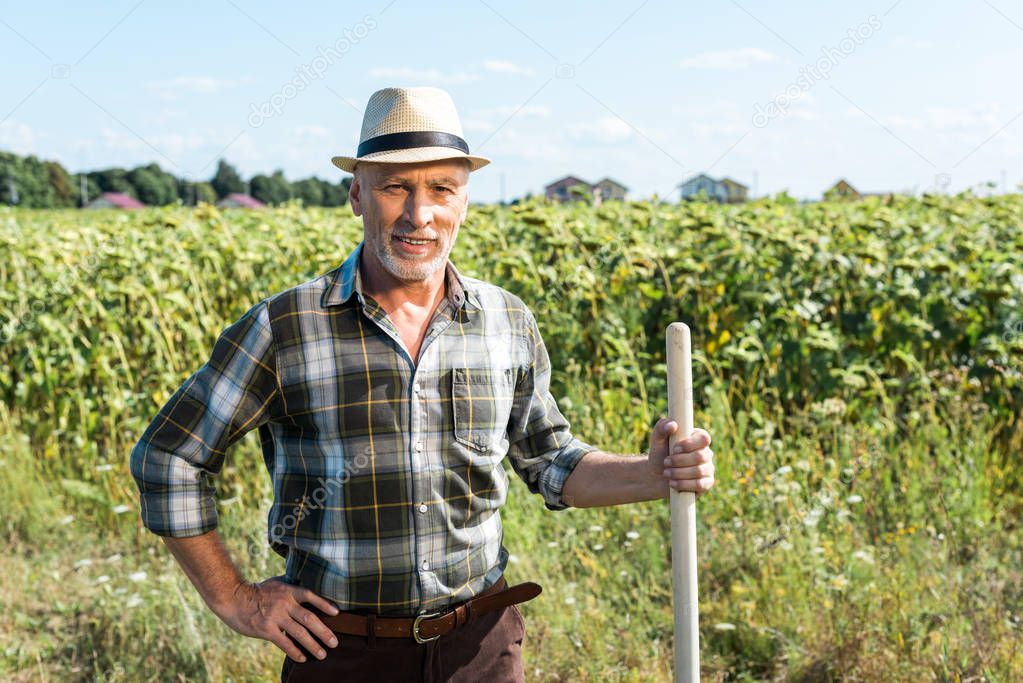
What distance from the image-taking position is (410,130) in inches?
75.1

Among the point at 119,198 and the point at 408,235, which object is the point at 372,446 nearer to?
the point at 408,235

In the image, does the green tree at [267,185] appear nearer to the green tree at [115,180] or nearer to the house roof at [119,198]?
the house roof at [119,198]

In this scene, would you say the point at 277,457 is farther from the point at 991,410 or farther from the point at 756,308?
the point at 991,410

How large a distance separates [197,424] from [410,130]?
0.68 m

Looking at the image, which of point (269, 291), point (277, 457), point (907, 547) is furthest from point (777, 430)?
point (277, 457)

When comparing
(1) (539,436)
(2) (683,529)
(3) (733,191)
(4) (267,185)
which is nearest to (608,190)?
(3) (733,191)

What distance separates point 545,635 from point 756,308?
2270mm

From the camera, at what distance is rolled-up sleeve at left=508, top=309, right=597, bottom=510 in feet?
7.09

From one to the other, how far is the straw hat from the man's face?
36 mm

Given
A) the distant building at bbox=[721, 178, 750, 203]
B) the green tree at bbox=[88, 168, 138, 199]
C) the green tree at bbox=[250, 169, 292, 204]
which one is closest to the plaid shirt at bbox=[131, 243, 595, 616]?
the distant building at bbox=[721, 178, 750, 203]

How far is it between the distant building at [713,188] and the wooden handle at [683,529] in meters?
3.72

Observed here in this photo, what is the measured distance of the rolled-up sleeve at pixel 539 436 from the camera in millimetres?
2162

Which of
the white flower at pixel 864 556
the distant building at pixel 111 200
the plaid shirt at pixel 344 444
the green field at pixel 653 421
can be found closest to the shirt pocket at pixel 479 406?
the plaid shirt at pixel 344 444

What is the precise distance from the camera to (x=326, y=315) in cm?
192
